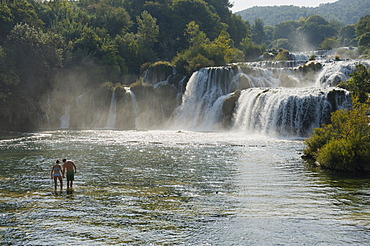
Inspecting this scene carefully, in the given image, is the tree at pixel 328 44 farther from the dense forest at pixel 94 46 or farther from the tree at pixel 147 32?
the tree at pixel 147 32

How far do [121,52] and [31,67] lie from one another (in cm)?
2600

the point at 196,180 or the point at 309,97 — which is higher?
the point at 309,97

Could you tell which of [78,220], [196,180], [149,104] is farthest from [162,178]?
[149,104]

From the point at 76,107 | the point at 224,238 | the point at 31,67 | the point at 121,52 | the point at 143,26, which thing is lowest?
the point at 224,238

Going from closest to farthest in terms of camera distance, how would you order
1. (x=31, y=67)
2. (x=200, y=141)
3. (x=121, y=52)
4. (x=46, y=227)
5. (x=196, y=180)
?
(x=46, y=227)
(x=196, y=180)
(x=200, y=141)
(x=31, y=67)
(x=121, y=52)

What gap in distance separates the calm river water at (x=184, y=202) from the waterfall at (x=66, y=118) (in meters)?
35.2

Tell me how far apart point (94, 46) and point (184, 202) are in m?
66.8

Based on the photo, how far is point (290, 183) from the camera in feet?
75.5

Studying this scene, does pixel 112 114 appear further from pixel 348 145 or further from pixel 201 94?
pixel 348 145

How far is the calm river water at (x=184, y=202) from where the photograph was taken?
14.7m

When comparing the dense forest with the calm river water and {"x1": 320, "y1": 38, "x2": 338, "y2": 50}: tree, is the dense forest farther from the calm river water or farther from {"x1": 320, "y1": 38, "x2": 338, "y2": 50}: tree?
the calm river water

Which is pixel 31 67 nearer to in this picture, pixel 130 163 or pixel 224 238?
pixel 130 163

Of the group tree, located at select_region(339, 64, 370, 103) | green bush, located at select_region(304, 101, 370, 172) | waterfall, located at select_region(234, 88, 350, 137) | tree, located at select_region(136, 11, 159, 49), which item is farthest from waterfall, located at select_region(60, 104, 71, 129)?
green bush, located at select_region(304, 101, 370, 172)

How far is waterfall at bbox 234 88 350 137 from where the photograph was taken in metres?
47.1
